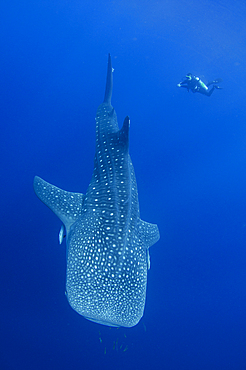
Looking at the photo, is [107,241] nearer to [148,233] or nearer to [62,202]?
[148,233]

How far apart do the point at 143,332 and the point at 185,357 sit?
2.38m

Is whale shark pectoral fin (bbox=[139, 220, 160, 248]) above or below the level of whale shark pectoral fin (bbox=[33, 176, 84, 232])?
below

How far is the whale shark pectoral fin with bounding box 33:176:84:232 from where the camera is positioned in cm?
409

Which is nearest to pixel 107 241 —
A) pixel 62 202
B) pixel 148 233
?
pixel 148 233

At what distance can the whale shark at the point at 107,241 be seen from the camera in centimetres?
290

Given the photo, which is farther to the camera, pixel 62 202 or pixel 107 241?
pixel 62 202

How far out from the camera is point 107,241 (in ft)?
10.7

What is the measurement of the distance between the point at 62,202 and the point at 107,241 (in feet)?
4.71

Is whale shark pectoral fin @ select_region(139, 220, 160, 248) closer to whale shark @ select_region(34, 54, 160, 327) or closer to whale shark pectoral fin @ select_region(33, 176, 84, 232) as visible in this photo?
whale shark @ select_region(34, 54, 160, 327)

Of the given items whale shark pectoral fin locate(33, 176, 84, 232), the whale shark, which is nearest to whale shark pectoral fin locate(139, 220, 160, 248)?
the whale shark

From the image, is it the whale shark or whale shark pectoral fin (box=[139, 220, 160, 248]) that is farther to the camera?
whale shark pectoral fin (box=[139, 220, 160, 248])

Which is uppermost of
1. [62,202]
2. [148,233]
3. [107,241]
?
[62,202]

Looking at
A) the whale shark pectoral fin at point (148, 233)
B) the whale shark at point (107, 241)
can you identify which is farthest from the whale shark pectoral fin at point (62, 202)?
the whale shark pectoral fin at point (148, 233)

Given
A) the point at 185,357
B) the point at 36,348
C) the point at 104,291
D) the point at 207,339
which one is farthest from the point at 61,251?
the point at 207,339
